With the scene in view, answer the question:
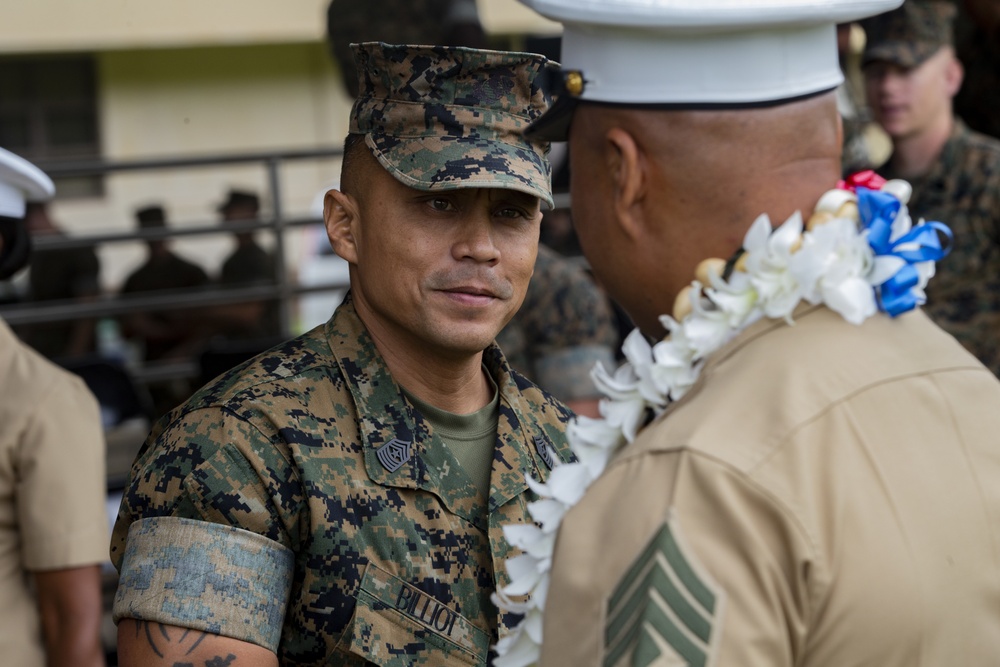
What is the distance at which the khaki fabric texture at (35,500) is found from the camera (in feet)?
10.00

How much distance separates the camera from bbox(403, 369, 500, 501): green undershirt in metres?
2.30

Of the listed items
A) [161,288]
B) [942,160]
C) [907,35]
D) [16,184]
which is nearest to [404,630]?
[16,184]

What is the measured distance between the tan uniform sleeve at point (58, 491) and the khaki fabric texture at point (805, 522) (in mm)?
1999

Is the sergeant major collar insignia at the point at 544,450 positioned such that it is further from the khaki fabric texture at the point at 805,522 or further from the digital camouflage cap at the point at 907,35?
the digital camouflage cap at the point at 907,35

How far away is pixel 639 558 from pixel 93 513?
219cm

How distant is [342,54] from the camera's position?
15.9 feet

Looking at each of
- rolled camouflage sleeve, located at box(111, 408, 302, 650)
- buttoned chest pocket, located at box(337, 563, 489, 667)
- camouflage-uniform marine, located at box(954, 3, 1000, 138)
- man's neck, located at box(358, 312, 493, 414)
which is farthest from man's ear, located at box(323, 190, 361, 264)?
camouflage-uniform marine, located at box(954, 3, 1000, 138)

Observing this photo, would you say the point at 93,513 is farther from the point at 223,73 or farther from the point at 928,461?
the point at 223,73

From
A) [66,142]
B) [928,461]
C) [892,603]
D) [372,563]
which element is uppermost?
[928,461]

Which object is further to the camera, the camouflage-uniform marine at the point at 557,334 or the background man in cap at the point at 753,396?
the camouflage-uniform marine at the point at 557,334

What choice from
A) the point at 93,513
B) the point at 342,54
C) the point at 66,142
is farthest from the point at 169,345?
the point at 66,142

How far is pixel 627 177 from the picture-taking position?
155cm

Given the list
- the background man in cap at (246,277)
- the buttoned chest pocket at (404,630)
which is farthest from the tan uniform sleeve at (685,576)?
the background man in cap at (246,277)

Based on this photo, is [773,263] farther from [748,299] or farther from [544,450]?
[544,450]
